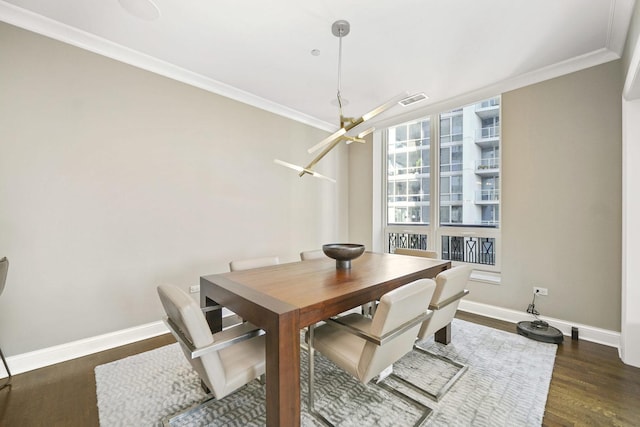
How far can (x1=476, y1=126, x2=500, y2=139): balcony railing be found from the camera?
3.40m

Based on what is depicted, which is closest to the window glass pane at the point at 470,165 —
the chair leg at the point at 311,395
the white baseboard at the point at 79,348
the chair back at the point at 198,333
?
the chair leg at the point at 311,395

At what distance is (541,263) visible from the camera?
2.94m

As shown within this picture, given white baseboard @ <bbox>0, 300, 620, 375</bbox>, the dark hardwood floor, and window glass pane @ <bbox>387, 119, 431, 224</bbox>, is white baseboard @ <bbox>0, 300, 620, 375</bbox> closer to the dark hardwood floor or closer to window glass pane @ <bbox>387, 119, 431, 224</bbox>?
the dark hardwood floor

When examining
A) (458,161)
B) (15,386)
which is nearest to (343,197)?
(458,161)

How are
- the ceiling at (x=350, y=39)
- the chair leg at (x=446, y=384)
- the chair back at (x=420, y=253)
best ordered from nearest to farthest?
the chair leg at (x=446, y=384) → the ceiling at (x=350, y=39) → the chair back at (x=420, y=253)

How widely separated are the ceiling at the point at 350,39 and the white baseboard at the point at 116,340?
2.62 metres

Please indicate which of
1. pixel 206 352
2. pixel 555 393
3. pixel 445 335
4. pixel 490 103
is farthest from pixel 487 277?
pixel 206 352

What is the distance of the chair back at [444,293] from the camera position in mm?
1862

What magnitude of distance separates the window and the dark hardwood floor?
1.38 metres

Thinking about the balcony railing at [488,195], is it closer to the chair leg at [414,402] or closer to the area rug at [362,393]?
the area rug at [362,393]

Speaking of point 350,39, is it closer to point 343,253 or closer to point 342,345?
point 343,253

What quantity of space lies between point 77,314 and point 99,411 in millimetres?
1057

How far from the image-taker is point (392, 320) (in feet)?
4.56

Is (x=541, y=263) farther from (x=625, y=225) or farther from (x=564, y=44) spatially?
(x=564, y=44)
